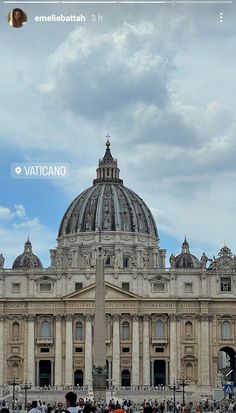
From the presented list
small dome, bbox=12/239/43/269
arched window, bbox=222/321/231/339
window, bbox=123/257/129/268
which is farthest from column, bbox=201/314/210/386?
small dome, bbox=12/239/43/269

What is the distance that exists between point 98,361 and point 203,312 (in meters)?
45.9

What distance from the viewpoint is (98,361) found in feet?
147

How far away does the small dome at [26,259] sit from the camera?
110544 mm

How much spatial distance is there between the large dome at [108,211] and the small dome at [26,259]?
394 cm

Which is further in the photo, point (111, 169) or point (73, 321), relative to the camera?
point (111, 169)

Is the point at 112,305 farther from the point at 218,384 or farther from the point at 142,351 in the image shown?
the point at 218,384

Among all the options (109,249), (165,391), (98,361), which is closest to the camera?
(98,361)

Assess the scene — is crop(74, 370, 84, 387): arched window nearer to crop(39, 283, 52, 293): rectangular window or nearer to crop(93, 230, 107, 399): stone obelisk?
crop(39, 283, 52, 293): rectangular window

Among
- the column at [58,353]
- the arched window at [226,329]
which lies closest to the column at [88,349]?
the column at [58,353]

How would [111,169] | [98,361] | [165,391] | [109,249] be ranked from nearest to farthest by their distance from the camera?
1. [98,361]
2. [165,391]
3. [109,249]
4. [111,169]

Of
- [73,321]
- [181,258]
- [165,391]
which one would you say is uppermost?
[181,258]

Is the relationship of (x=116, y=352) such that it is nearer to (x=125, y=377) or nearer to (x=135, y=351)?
(x=135, y=351)

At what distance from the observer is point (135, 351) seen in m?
89.2

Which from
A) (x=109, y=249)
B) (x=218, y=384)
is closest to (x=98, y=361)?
(x=218, y=384)
